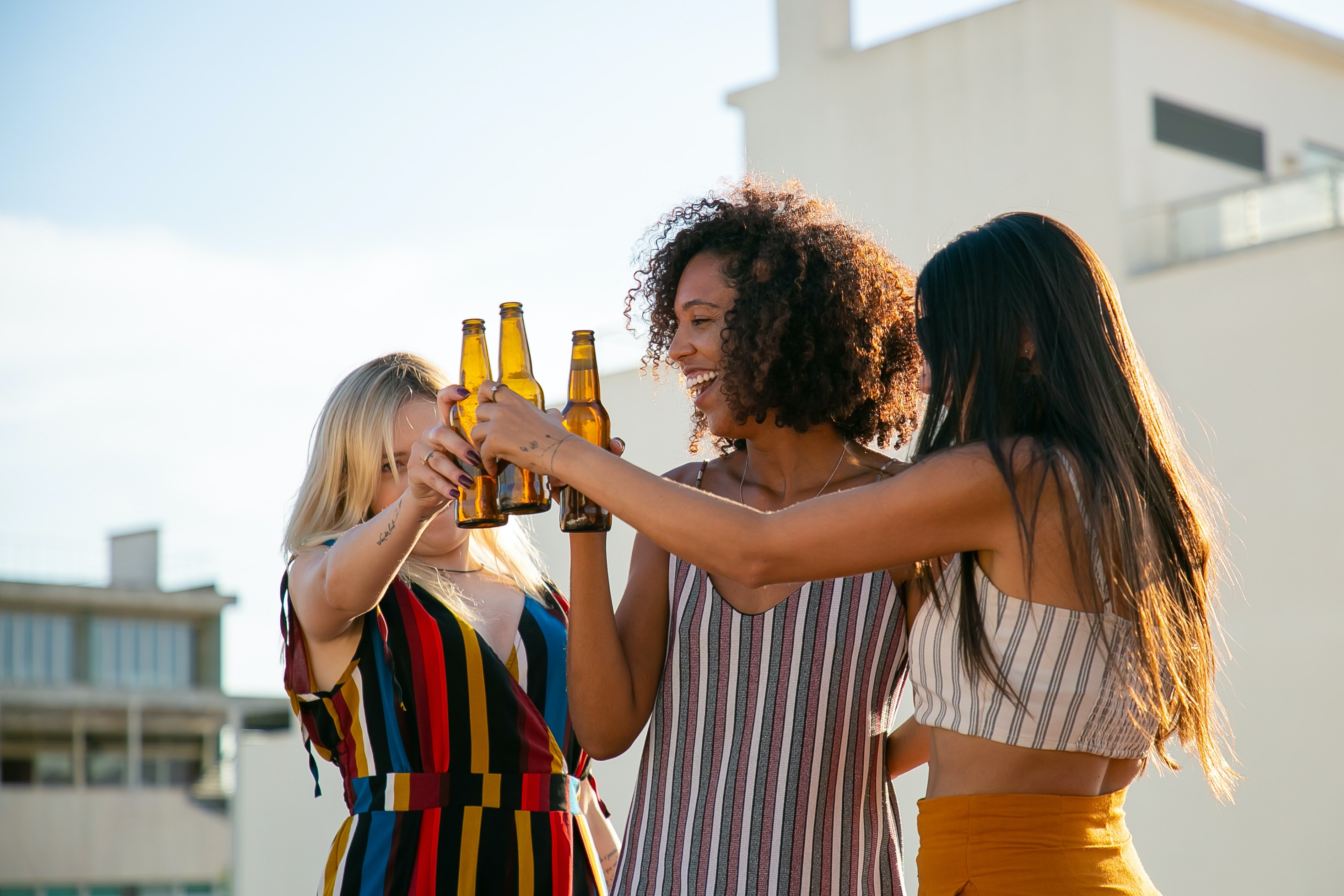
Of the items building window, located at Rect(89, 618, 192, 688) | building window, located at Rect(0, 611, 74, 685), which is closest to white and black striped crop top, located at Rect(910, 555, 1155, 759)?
building window, located at Rect(0, 611, 74, 685)

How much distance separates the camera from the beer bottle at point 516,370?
2.38m

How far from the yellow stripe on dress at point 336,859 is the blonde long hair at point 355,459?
17.4 inches

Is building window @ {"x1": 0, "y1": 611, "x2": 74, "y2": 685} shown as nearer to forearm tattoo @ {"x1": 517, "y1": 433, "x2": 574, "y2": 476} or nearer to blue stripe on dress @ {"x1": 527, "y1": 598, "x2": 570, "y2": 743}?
blue stripe on dress @ {"x1": 527, "y1": 598, "x2": 570, "y2": 743}

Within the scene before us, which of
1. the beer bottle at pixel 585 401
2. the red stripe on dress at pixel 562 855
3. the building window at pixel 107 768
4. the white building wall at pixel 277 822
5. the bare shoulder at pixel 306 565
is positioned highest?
the beer bottle at pixel 585 401

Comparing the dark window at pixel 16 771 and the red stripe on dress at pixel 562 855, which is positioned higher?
the red stripe on dress at pixel 562 855

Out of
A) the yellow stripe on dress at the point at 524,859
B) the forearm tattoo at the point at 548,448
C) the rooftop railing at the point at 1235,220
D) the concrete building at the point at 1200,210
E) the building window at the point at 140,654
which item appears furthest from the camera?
the building window at the point at 140,654

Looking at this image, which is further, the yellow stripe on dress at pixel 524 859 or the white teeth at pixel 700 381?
the yellow stripe on dress at pixel 524 859

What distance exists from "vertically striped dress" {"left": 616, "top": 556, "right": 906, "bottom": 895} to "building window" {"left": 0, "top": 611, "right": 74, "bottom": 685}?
143ft

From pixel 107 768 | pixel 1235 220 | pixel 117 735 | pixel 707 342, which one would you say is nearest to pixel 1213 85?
pixel 1235 220

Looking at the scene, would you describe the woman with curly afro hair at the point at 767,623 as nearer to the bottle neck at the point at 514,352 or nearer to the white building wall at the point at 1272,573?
the bottle neck at the point at 514,352

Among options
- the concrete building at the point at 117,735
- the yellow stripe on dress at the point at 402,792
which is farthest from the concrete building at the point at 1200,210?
the concrete building at the point at 117,735

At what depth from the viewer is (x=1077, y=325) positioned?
1.96 metres

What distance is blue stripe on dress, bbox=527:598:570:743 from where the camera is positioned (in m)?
2.81

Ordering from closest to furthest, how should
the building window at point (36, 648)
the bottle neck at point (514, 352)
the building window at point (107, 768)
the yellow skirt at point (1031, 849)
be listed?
1. the yellow skirt at point (1031, 849)
2. the bottle neck at point (514, 352)
3. the building window at point (36, 648)
4. the building window at point (107, 768)
